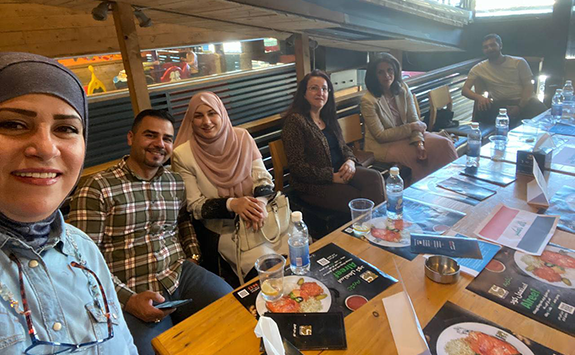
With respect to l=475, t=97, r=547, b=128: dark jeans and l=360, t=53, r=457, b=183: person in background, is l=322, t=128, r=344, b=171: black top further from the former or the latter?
l=475, t=97, r=547, b=128: dark jeans

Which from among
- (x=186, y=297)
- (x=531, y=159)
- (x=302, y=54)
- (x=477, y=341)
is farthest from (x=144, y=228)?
(x=302, y=54)

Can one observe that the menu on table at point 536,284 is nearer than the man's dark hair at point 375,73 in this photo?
Yes

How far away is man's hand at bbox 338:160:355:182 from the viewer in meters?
2.31

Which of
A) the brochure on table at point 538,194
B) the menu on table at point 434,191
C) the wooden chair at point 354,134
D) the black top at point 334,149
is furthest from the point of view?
the wooden chair at point 354,134

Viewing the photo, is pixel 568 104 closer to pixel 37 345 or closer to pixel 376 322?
pixel 376 322

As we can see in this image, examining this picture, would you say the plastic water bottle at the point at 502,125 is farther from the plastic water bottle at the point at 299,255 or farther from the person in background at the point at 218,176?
the plastic water bottle at the point at 299,255

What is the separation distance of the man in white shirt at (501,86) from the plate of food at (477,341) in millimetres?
3534

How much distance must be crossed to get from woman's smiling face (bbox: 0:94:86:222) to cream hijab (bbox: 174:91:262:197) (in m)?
1.20

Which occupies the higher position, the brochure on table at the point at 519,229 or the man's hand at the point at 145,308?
the brochure on table at the point at 519,229

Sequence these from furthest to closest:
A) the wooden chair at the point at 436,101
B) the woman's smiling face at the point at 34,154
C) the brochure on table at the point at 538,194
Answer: the wooden chair at the point at 436,101 < the brochure on table at the point at 538,194 < the woman's smiling face at the point at 34,154

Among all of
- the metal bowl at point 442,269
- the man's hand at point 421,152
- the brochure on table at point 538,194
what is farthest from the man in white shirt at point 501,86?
the metal bowl at point 442,269

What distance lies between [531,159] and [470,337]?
1294 mm

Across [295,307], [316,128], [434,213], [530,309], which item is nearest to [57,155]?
[295,307]

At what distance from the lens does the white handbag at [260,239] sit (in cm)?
169
